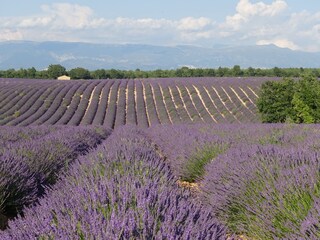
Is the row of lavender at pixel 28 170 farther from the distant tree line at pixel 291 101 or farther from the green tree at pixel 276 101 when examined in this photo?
the green tree at pixel 276 101

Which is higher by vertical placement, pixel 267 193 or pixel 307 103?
pixel 267 193

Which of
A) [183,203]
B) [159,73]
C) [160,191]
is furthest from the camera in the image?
[159,73]

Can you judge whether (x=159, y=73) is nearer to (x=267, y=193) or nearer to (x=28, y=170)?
(x=28, y=170)

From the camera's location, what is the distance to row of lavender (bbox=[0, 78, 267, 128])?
2895 centimetres

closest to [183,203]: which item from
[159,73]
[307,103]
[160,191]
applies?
[160,191]

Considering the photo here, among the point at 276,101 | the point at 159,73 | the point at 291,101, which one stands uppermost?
the point at 291,101

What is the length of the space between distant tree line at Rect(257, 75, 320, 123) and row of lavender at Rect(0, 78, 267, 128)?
3.38 m

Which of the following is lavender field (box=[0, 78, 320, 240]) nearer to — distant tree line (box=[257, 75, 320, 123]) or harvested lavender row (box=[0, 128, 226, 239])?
harvested lavender row (box=[0, 128, 226, 239])

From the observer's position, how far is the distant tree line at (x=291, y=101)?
22938mm

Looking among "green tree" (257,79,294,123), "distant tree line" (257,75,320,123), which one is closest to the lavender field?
"distant tree line" (257,75,320,123)

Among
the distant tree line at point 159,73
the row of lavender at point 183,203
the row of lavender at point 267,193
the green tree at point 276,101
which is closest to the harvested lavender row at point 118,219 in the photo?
the row of lavender at point 183,203

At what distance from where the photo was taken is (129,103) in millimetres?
34938

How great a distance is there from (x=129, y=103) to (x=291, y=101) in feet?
47.4

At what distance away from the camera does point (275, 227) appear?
3.57 metres
